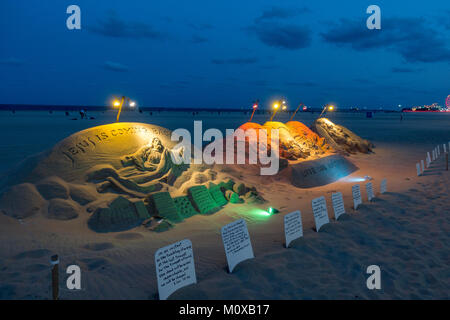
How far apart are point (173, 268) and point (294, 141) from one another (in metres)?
9.94

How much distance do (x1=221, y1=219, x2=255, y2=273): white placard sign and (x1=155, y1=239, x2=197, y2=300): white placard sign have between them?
59 centimetres

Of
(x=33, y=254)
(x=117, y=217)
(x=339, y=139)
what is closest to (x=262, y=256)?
(x=117, y=217)

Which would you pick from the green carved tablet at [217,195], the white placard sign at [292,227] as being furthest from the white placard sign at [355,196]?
the green carved tablet at [217,195]

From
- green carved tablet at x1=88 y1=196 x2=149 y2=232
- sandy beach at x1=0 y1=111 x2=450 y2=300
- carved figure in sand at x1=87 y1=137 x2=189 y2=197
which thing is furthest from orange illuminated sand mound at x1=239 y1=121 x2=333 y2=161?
green carved tablet at x1=88 y1=196 x2=149 y2=232

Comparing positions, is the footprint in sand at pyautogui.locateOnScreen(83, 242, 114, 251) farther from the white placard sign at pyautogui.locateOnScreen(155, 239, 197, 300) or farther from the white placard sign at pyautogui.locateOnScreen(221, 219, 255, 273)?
the white placard sign at pyautogui.locateOnScreen(221, 219, 255, 273)

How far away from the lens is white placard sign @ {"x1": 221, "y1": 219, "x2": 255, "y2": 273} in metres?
4.14

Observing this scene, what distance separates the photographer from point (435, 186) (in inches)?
369

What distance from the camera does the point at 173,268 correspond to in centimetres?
355

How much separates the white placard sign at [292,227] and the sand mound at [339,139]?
39.9ft

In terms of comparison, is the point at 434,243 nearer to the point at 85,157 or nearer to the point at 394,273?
the point at 394,273

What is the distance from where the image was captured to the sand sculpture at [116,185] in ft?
19.8

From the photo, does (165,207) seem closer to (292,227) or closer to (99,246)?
(99,246)

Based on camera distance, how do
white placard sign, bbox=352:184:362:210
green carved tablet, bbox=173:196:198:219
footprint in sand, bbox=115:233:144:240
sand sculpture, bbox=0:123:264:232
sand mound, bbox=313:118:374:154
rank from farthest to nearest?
sand mound, bbox=313:118:374:154
white placard sign, bbox=352:184:362:210
green carved tablet, bbox=173:196:198:219
sand sculpture, bbox=0:123:264:232
footprint in sand, bbox=115:233:144:240
